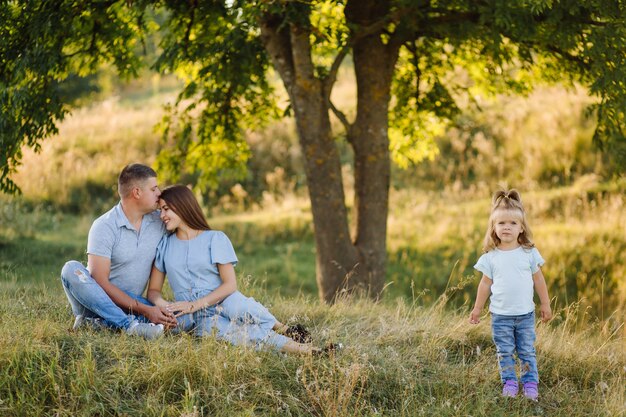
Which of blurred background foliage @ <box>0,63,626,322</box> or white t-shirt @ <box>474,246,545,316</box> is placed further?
blurred background foliage @ <box>0,63,626,322</box>

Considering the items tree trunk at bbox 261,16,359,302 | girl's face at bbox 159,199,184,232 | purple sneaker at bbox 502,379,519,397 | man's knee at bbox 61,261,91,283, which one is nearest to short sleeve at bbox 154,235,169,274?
girl's face at bbox 159,199,184,232

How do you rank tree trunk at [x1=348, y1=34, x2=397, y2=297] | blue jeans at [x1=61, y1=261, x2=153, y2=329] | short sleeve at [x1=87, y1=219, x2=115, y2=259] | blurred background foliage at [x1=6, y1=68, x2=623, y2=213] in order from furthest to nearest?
blurred background foliage at [x1=6, y1=68, x2=623, y2=213] < tree trunk at [x1=348, y1=34, x2=397, y2=297] < short sleeve at [x1=87, y1=219, x2=115, y2=259] < blue jeans at [x1=61, y1=261, x2=153, y2=329]

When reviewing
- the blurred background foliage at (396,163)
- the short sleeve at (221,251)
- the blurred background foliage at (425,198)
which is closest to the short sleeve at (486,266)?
the short sleeve at (221,251)

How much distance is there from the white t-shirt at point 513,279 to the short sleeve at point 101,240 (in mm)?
2828

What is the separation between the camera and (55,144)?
61.3 feet

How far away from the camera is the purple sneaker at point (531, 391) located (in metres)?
5.15

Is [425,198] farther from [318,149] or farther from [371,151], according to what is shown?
[318,149]

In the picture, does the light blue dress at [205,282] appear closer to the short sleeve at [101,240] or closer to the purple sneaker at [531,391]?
the short sleeve at [101,240]

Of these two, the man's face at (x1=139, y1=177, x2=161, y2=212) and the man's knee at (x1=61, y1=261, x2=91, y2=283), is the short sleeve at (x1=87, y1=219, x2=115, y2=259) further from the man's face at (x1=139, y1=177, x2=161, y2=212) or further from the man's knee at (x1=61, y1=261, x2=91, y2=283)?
the man's face at (x1=139, y1=177, x2=161, y2=212)

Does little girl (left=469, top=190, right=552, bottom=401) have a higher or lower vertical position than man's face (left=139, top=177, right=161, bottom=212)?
lower

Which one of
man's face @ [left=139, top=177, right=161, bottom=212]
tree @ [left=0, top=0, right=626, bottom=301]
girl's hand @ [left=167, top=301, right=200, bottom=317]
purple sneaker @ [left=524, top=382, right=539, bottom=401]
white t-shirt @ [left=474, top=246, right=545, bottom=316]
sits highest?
tree @ [left=0, top=0, right=626, bottom=301]

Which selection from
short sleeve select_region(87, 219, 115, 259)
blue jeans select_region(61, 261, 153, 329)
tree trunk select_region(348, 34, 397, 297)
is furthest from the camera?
tree trunk select_region(348, 34, 397, 297)

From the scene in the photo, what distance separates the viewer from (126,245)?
595cm

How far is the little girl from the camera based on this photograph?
203 inches
